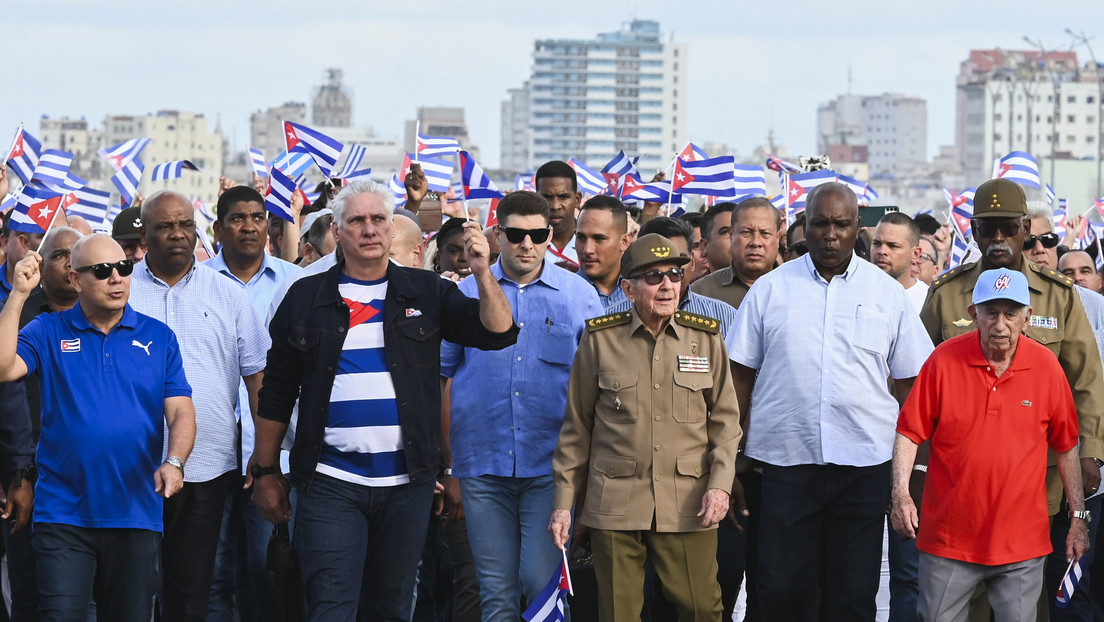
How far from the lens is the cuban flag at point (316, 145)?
A: 51.1ft

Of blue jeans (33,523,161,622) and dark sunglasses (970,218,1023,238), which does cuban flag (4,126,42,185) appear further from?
dark sunglasses (970,218,1023,238)

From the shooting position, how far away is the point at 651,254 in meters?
7.36

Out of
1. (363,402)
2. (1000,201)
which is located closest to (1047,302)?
(1000,201)

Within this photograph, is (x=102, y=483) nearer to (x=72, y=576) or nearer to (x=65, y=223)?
(x=72, y=576)

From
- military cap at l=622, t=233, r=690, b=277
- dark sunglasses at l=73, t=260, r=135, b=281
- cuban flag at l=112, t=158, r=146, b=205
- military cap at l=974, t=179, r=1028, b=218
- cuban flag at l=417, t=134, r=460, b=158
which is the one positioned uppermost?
cuban flag at l=417, t=134, r=460, b=158

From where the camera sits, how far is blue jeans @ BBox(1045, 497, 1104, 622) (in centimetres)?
A: 804

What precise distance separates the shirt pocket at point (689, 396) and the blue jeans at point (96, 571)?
2.40 m

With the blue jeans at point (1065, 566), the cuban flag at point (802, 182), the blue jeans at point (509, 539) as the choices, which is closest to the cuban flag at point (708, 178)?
the cuban flag at point (802, 182)

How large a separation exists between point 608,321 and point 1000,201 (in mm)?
2098

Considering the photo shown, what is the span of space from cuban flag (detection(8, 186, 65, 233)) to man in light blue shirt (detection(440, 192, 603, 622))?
4.54 m

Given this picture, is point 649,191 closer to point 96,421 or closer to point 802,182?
point 802,182

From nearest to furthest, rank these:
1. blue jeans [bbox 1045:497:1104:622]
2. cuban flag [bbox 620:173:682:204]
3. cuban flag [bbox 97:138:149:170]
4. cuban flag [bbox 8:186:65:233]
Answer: blue jeans [bbox 1045:497:1104:622], cuban flag [bbox 8:186:65:233], cuban flag [bbox 97:138:149:170], cuban flag [bbox 620:173:682:204]

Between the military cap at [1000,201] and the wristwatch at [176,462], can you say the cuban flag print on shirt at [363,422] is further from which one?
the military cap at [1000,201]

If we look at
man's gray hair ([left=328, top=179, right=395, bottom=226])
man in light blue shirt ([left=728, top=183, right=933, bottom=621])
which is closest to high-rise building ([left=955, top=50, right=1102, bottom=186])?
man in light blue shirt ([left=728, top=183, right=933, bottom=621])
